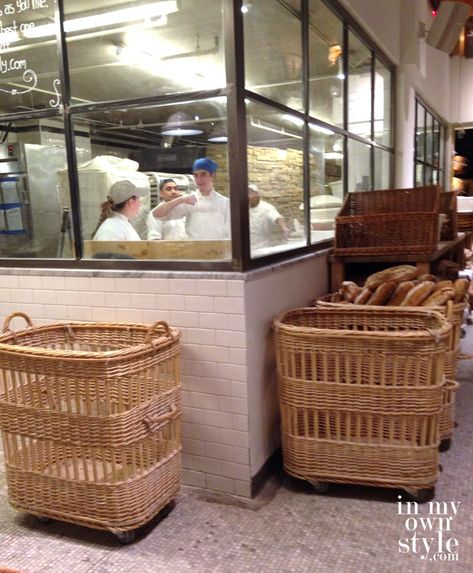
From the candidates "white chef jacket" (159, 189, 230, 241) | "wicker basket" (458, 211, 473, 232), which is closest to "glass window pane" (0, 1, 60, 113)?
"white chef jacket" (159, 189, 230, 241)

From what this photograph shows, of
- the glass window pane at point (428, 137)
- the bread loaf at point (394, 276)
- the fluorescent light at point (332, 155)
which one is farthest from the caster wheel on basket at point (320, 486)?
the glass window pane at point (428, 137)

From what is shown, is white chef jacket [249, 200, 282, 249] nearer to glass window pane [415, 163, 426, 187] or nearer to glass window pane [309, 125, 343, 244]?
glass window pane [309, 125, 343, 244]

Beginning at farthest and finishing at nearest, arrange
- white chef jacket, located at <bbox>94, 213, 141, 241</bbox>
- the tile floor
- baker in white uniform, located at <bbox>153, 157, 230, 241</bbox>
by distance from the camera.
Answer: white chef jacket, located at <bbox>94, 213, 141, 241</bbox> < baker in white uniform, located at <bbox>153, 157, 230, 241</bbox> < the tile floor

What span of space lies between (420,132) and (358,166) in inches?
135

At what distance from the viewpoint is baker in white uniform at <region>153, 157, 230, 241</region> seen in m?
2.39

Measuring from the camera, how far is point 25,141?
3244 mm

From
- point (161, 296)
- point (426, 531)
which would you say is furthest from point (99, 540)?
point (426, 531)

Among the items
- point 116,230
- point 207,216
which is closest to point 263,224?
point 207,216

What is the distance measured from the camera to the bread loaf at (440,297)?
103 inches

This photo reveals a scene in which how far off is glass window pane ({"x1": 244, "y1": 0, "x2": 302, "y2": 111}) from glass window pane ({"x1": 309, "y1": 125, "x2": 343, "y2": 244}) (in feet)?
1.03

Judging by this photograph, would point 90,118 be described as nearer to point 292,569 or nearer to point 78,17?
point 78,17

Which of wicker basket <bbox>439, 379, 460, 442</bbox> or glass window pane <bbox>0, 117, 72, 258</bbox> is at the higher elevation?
glass window pane <bbox>0, 117, 72, 258</bbox>

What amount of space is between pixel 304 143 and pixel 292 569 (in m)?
2.33

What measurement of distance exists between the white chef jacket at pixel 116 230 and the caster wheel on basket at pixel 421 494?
5.82ft
